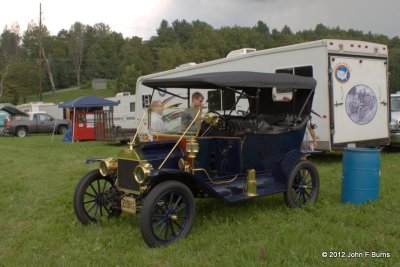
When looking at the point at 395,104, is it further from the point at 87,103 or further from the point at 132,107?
the point at 87,103

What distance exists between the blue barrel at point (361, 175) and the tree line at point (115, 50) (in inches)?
1107

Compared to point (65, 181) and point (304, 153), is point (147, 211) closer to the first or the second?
point (304, 153)

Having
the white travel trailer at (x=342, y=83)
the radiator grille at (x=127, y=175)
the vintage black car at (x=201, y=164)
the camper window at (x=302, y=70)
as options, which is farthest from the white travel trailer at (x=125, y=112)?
the radiator grille at (x=127, y=175)

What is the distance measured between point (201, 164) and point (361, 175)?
89.9 inches

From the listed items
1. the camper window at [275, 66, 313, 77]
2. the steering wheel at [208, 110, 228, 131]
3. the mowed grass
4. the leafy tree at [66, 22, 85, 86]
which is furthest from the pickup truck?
the leafy tree at [66, 22, 85, 86]

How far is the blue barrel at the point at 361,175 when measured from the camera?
6.27 meters

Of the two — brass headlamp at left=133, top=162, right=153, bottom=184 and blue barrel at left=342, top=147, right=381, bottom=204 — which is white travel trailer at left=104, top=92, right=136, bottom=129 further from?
brass headlamp at left=133, top=162, right=153, bottom=184

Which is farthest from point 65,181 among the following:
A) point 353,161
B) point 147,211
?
point 353,161

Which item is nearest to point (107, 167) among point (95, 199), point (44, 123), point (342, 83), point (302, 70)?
point (95, 199)

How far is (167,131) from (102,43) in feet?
304

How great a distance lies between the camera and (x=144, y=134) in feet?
19.6

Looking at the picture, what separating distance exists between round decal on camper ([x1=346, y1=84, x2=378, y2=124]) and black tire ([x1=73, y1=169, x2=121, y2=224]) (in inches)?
242

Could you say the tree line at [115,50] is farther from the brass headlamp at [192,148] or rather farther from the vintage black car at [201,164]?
the brass headlamp at [192,148]

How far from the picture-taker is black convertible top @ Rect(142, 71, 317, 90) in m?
5.54
